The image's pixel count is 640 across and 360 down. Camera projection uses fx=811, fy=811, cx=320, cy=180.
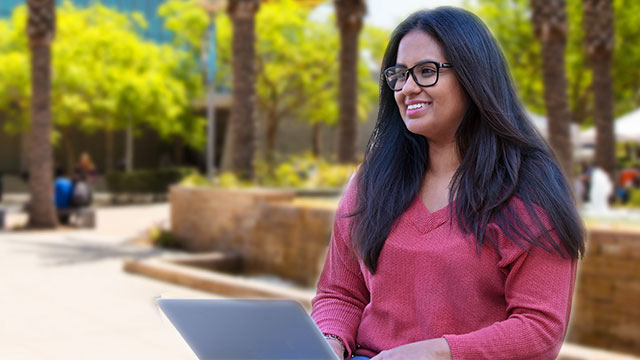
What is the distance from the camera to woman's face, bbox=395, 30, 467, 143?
2.03 m

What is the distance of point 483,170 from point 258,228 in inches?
412

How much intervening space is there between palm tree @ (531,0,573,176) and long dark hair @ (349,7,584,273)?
10950 mm

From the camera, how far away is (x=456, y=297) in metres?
1.92

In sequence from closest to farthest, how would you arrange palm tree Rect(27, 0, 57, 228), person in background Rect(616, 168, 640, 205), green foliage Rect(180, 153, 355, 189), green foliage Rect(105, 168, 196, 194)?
green foliage Rect(180, 153, 355, 189) → palm tree Rect(27, 0, 57, 228) → person in background Rect(616, 168, 640, 205) → green foliage Rect(105, 168, 196, 194)

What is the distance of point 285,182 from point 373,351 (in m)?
13.2

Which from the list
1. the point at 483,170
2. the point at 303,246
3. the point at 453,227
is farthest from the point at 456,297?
the point at 303,246

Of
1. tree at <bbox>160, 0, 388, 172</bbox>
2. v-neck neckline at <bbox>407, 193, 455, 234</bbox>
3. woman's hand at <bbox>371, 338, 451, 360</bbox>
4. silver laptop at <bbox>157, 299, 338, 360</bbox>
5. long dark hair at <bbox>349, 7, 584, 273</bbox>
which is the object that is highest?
tree at <bbox>160, 0, 388, 172</bbox>

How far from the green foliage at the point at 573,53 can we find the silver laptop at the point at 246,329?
98.0ft

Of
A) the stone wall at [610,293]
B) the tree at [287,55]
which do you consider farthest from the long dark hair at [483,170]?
the tree at [287,55]

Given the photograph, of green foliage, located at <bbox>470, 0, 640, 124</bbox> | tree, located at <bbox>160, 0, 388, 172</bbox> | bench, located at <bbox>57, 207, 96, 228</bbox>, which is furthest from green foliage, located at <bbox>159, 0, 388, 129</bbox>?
bench, located at <bbox>57, 207, 96, 228</bbox>

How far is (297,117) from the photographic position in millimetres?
37938

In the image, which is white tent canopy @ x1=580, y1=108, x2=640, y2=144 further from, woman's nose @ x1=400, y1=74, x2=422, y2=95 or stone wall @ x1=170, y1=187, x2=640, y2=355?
woman's nose @ x1=400, y1=74, x2=422, y2=95

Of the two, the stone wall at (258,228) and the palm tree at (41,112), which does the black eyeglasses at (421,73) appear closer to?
the stone wall at (258,228)

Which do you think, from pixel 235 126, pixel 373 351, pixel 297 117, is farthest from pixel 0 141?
pixel 373 351
